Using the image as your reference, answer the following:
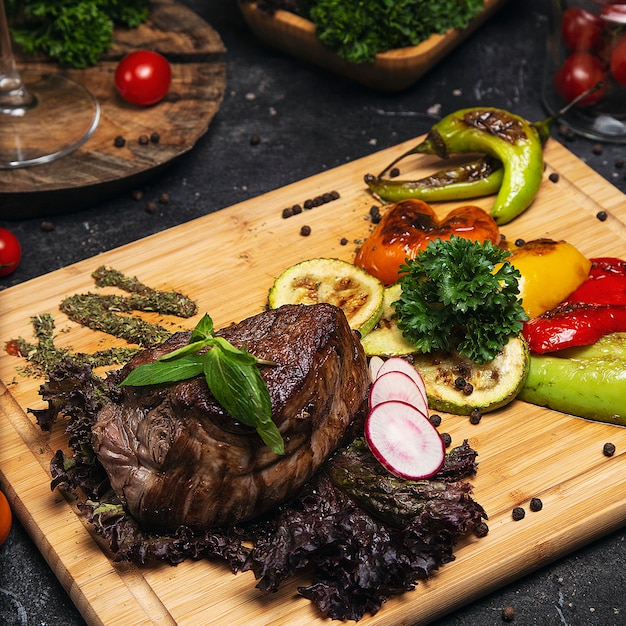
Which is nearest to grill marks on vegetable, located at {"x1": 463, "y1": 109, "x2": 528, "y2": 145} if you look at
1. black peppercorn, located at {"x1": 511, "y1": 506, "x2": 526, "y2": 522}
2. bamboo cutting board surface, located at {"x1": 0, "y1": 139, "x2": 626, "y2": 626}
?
bamboo cutting board surface, located at {"x1": 0, "y1": 139, "x2": 626, "y2": 626}

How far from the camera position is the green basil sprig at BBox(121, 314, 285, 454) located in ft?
15.1

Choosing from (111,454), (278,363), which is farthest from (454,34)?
(111,454)

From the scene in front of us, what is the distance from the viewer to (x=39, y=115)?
26.1 ft

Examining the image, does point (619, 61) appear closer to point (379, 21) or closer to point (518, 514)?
point (379, 21)

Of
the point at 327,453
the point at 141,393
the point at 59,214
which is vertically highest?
the point at 141,393

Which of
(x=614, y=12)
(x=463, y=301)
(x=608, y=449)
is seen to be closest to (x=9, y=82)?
(x=463, y=301)

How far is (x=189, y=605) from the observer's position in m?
4.87

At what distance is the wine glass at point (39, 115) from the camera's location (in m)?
7.55

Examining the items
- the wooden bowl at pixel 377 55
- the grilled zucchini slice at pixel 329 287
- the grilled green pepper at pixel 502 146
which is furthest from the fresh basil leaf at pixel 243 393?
the wooden bowl at pixel 377 55

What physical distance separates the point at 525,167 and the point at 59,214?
3537 millimetres

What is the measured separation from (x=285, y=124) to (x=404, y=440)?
4.05m

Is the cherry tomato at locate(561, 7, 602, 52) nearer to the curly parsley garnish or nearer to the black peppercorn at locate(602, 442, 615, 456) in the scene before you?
the curly parsley garnish

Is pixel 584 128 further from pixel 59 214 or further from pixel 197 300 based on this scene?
pixel 59 214

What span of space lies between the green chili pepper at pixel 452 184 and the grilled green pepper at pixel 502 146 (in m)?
0.09
